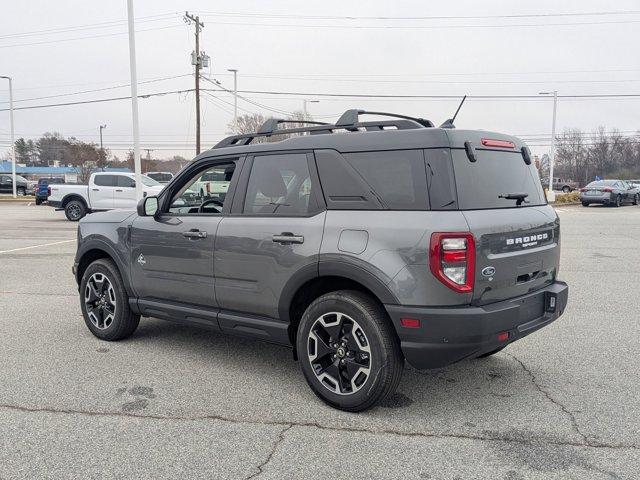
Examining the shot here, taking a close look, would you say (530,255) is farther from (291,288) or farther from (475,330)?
(291,288)

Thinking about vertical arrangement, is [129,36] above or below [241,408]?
above

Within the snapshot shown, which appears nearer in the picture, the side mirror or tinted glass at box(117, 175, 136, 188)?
the side mirror

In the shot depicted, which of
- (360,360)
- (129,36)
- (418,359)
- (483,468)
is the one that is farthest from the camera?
(129,36)

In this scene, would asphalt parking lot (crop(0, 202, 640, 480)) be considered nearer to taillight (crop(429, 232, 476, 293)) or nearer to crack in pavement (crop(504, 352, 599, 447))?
crack in pavement (crop(504, 352, 599, 447))

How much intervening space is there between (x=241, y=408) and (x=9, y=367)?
2.29m

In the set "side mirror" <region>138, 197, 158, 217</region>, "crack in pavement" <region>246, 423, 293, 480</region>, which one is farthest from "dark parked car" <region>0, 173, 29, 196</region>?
"crack in pavement" <region>246, 423, 293, 480</region>

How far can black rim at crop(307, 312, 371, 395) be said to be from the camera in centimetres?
370

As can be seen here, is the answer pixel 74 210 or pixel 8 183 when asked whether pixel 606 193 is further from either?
pixel 8 183

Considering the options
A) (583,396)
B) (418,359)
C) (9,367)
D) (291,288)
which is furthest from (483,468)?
(9,367)

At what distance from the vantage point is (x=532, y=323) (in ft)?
12.6

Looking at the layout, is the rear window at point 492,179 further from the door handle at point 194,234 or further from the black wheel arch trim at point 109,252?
the black wheel arch trim at point 109,252

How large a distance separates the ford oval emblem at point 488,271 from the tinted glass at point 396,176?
21.7 inches

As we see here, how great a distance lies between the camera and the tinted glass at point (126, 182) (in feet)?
65.7

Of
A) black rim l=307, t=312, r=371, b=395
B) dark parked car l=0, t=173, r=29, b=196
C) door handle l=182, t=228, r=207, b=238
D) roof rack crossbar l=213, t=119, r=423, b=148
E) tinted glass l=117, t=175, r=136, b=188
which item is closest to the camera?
black rim l=307, t=312, r=371, b=395
